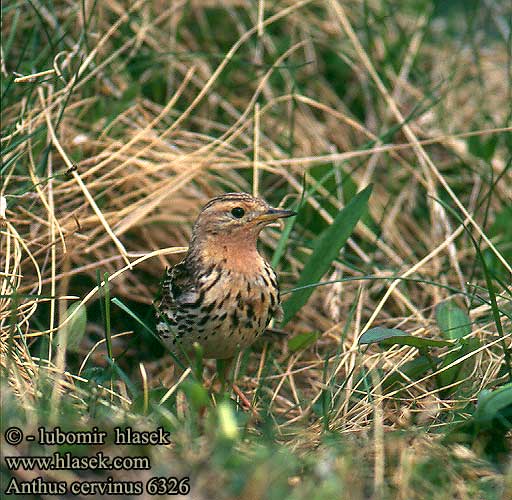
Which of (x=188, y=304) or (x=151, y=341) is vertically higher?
(x=188, y=304)

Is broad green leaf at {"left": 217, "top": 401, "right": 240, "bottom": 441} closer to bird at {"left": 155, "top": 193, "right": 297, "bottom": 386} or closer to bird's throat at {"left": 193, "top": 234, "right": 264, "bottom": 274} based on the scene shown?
bird at {"left": 155, "top": 193, "right": 297, "bottom": 386}

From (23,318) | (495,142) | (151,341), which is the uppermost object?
(495,142)

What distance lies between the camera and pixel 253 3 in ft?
19.0

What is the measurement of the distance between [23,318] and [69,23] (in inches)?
74.6

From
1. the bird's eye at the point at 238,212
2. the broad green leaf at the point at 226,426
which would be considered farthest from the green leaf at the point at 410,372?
the broad green leaf at the point at 226,426

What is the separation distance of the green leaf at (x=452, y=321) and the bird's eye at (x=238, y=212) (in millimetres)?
894

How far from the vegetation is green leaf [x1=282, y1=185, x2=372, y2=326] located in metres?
0.01

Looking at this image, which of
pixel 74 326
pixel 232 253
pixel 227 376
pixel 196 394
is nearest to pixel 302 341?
pixel 227 376

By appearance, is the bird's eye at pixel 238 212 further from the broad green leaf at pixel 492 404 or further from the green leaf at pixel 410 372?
the broad green leaf at pixel 492 404

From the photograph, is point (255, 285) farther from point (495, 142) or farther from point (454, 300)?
point (495, 142)

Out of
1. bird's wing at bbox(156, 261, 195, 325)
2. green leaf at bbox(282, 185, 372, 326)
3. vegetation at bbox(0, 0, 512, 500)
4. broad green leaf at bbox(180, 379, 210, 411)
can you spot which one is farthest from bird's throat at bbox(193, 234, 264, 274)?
broad green leaf at bbox(180, 379, 210, 411)

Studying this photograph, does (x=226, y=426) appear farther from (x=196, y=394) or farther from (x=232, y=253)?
(x=232, y=253)


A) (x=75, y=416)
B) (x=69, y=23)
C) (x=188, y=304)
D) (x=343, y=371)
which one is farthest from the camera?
(x=69, y=23)

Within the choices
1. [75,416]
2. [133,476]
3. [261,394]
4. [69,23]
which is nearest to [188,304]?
[261,394]
